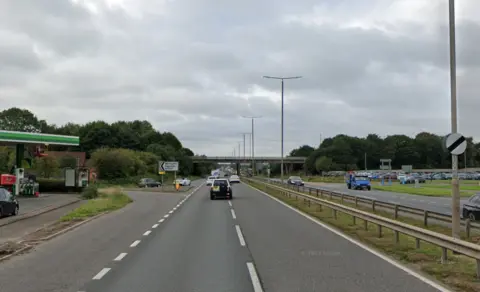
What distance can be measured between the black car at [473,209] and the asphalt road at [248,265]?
679 centimetres

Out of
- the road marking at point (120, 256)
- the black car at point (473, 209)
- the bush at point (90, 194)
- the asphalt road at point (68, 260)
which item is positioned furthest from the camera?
the bush at point (90, 194)

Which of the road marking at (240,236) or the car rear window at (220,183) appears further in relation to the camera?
the car rear window at (220,183)

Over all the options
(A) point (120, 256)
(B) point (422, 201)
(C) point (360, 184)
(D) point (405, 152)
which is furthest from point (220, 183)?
(D) point (405, 152)

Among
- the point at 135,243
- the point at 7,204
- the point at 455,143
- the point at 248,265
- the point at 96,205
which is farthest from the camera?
the point at 96,205

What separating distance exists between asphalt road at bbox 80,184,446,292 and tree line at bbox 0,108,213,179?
54848 millimetres

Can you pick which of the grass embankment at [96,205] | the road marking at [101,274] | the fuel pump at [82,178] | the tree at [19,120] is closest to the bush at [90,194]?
the grass embankment at [96,205]

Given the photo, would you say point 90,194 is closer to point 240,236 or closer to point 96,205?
point 96,205

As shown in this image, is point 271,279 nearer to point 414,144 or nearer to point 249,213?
point 249,213

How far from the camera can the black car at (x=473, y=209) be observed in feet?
66.8

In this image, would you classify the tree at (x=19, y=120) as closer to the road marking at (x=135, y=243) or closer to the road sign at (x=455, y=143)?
the road marking at (x=135, y=243)

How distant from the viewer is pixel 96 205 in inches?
1202

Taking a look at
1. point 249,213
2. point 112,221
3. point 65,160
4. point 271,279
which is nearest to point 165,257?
point 271,279

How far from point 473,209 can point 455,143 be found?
9.86 metres

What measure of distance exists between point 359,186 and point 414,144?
129504mm
